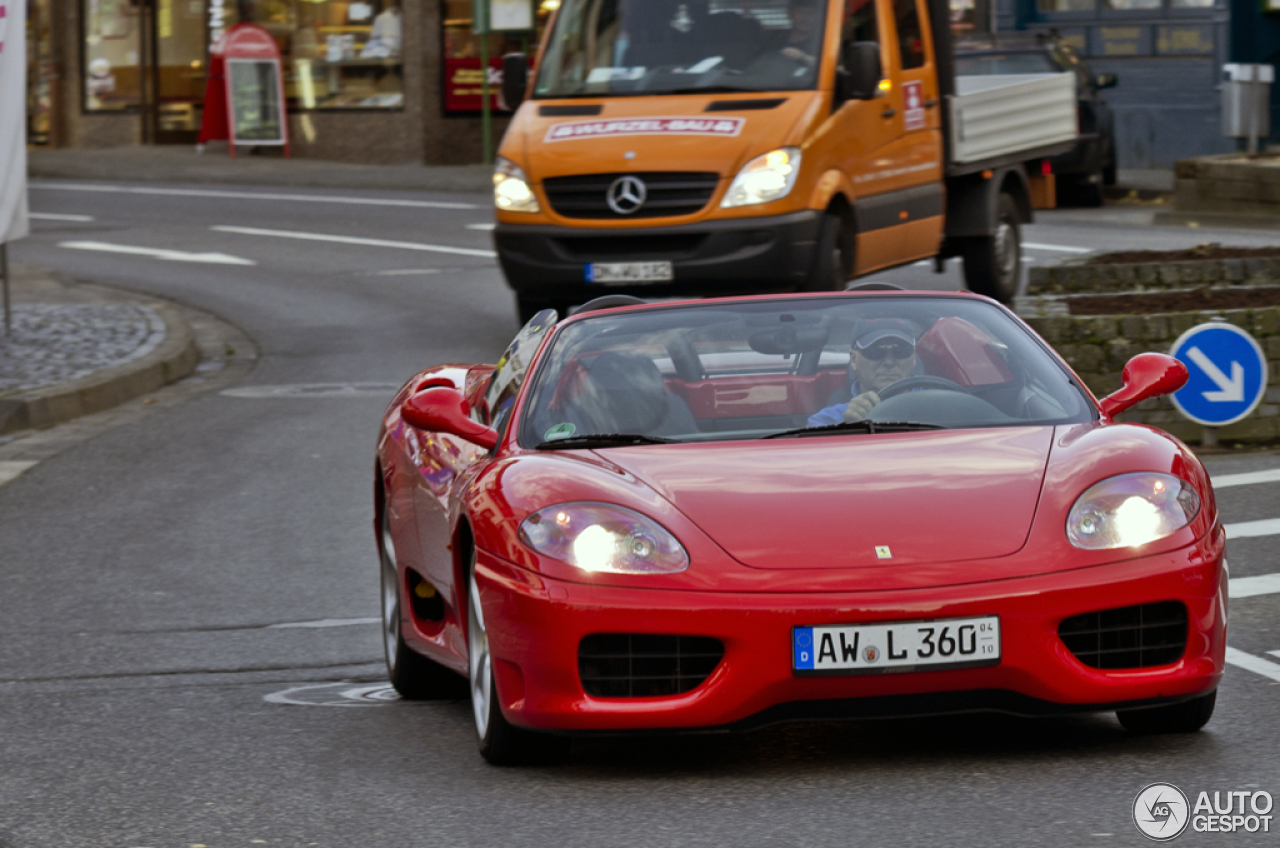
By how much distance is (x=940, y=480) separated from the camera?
5383 millimetres

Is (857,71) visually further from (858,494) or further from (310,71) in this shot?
(310,71)

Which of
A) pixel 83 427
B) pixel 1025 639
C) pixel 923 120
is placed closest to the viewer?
pixel 1025 639

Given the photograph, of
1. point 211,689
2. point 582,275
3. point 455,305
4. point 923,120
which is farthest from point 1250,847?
point 455,305

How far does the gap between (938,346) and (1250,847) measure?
2.20m

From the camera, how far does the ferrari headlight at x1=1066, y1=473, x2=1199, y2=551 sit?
17.0 ft

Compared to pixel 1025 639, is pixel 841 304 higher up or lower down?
higher up

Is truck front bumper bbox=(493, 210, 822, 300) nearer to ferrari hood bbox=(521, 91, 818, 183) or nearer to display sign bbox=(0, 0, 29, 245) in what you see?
ferrari hood bbox=(521, 91, 818, 183)

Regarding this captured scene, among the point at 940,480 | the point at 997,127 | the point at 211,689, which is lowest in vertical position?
the point at 211,689

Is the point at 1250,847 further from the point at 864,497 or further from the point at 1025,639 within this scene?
the point at 864,497

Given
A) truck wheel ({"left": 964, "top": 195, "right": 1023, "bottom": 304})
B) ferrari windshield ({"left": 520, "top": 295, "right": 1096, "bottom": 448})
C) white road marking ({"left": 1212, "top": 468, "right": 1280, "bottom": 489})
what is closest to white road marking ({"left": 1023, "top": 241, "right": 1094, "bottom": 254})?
truck wheel ({"left": 964, "top": 195, "right": 1023, "bottom": 304})

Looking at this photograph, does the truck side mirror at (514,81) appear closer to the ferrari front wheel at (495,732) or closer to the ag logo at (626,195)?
the ag logo at (626,195)

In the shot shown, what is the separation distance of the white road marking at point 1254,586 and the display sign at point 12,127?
10308 mm

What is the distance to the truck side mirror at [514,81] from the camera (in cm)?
1527

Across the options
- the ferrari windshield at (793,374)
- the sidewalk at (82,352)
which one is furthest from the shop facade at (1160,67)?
the ferrari windshield at (793,374)
